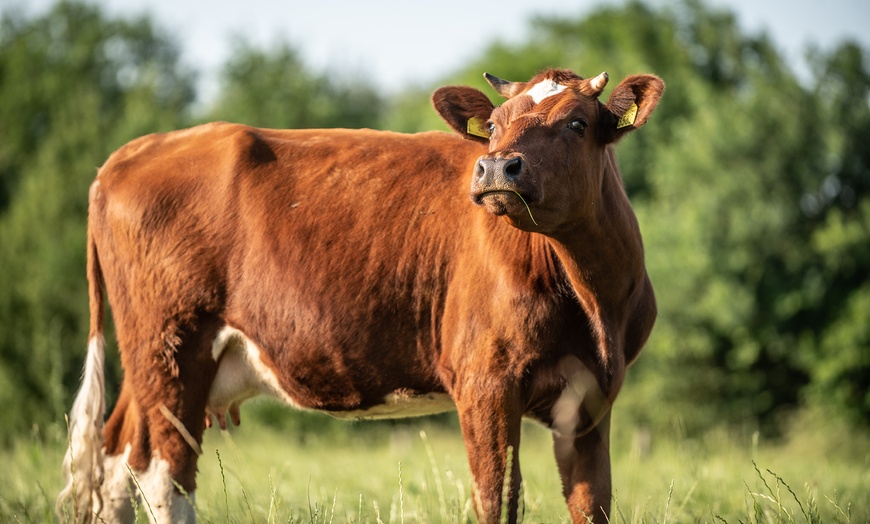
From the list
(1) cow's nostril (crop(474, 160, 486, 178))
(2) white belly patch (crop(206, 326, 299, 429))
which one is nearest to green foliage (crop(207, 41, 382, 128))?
(2) white belly patch (crop(206, 326, 299, 429))

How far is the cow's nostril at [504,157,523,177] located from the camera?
180 inches

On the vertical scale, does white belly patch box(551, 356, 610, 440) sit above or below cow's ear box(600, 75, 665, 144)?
below

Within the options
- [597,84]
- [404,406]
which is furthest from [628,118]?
[404,406]

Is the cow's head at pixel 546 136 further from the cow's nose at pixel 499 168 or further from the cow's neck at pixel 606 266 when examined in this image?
the cow's neck at pixel 606 266

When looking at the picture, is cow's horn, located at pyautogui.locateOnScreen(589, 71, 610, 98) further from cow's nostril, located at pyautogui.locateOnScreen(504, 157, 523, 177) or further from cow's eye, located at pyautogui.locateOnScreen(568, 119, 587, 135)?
cow's nostril, located at pyautogui.locateOnScreen(504, 157, 523, 177)

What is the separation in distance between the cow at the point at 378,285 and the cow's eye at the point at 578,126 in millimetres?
12

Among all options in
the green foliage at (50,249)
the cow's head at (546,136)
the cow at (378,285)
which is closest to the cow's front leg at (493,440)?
the cow at (378,285)

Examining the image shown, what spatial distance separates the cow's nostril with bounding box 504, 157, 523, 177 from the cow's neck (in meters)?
0.57

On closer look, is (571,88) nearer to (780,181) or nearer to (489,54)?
(780,181)

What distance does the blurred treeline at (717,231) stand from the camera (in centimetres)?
2361

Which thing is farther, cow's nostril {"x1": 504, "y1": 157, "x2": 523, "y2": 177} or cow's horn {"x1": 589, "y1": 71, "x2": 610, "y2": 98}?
cow's horn {"x1": 589, "y1": 71, "x2": 610, "y2": 98}

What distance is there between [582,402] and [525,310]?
64 cm

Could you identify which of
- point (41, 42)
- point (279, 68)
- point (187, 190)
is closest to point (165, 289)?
point (187, 190)

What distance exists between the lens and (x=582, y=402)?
17.4 feet
